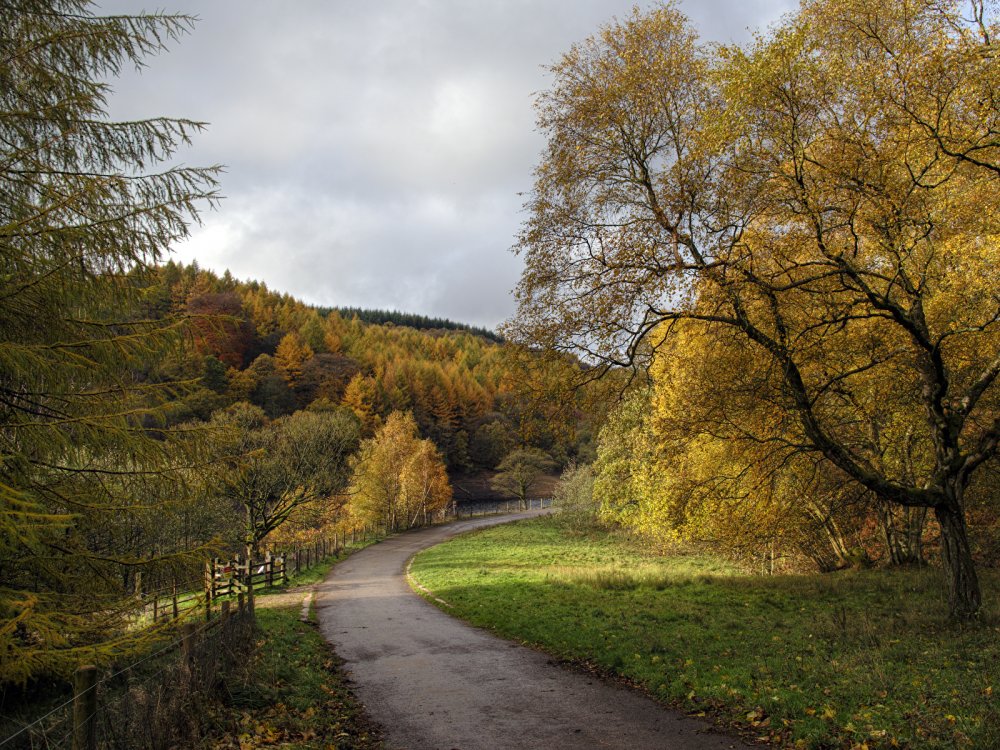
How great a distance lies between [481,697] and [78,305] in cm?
758

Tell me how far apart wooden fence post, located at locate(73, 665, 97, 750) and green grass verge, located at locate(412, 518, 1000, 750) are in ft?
22.0

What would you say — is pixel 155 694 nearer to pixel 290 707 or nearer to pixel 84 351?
pixel 290 707

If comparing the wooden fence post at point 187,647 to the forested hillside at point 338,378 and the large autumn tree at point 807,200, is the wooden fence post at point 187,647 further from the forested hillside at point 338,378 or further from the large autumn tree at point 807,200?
the forested hillside at point 338,378

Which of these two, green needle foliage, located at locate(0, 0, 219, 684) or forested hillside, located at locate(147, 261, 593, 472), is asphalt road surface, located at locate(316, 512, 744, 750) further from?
forested hillside, located at locate(147, 261, 593, 472)


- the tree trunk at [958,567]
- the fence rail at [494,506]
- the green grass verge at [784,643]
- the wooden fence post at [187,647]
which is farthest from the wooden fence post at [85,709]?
the fence rail at [494,506]

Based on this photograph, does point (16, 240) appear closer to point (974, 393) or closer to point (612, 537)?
point (974, 393)

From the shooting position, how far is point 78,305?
7258 millimetres

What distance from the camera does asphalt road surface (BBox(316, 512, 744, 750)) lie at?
7.20 m

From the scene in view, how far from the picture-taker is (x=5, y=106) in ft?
23.5

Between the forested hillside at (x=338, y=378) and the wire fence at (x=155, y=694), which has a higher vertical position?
the forested hillside at (x=338, y=378)

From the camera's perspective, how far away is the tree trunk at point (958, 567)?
1048cm

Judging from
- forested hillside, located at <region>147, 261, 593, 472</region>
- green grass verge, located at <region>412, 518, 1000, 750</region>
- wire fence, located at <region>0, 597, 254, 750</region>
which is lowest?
green grass verge, located at <region>412, 518, 1000, 750</region>

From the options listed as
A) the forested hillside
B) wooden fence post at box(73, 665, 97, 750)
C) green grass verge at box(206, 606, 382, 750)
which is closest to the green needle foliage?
wooden fence post at box(73, 665, 97, 750)

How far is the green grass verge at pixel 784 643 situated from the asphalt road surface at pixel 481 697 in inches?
25.8
